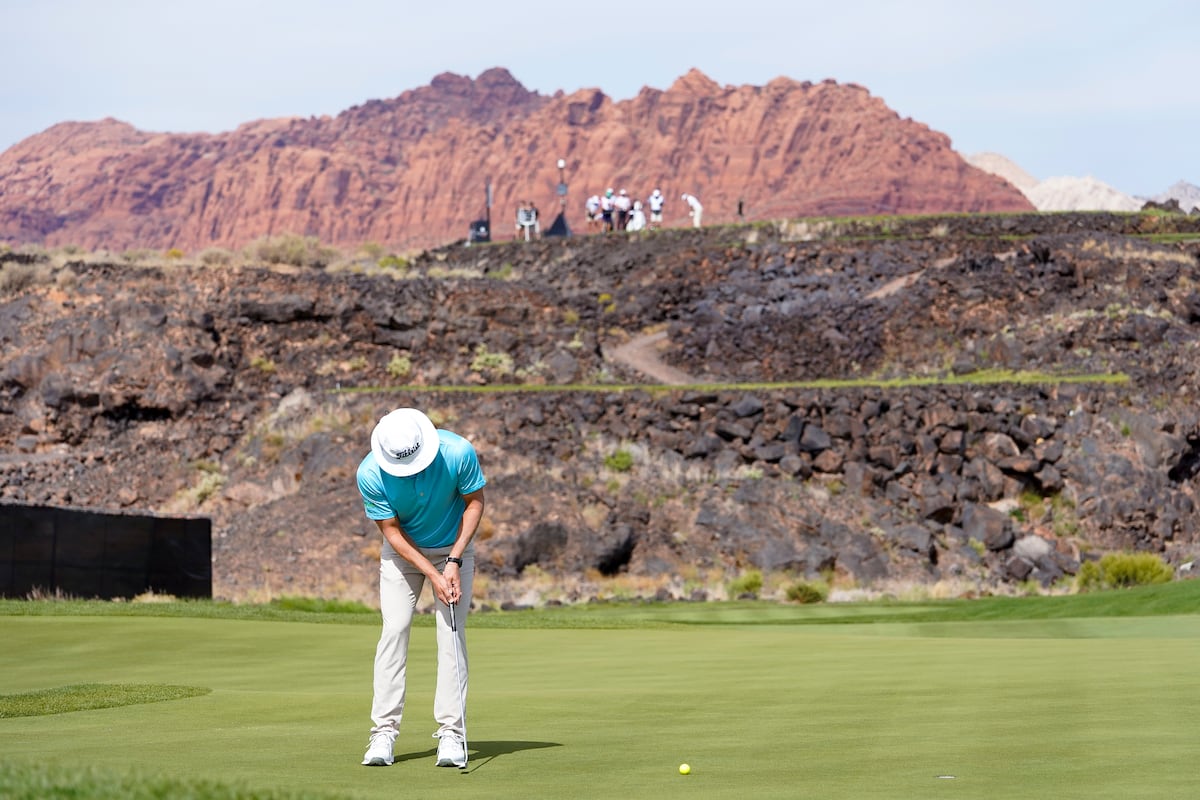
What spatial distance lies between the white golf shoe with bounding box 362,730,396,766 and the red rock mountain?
399ft

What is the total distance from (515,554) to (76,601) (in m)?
12.7

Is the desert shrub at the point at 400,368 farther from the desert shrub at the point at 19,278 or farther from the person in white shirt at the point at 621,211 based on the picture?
the person in white shirt at the point at 621,211

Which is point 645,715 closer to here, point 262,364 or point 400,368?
point 400,368

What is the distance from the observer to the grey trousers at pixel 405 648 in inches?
368

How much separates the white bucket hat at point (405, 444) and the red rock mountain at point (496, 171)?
121 m

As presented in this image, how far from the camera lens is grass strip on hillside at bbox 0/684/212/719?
40.4 ft

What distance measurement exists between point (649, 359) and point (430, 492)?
130 ft

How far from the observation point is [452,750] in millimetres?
9055

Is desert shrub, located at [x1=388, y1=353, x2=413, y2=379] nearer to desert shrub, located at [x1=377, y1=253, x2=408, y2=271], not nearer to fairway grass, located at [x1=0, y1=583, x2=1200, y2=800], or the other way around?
desert shrub, located at [x1=377, y1=253, x2=408, y2=271]

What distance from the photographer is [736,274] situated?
2029 inches

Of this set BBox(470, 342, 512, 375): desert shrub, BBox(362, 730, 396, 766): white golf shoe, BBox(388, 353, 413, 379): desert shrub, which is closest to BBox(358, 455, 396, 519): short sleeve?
BBox(362, 730, 396, 766): white golf shoe

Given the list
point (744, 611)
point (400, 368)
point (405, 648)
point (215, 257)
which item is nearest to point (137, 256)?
point (215, 257)

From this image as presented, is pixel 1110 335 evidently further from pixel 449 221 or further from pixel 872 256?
pixel 449 221

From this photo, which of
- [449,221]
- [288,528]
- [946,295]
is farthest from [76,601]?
[449,221]
